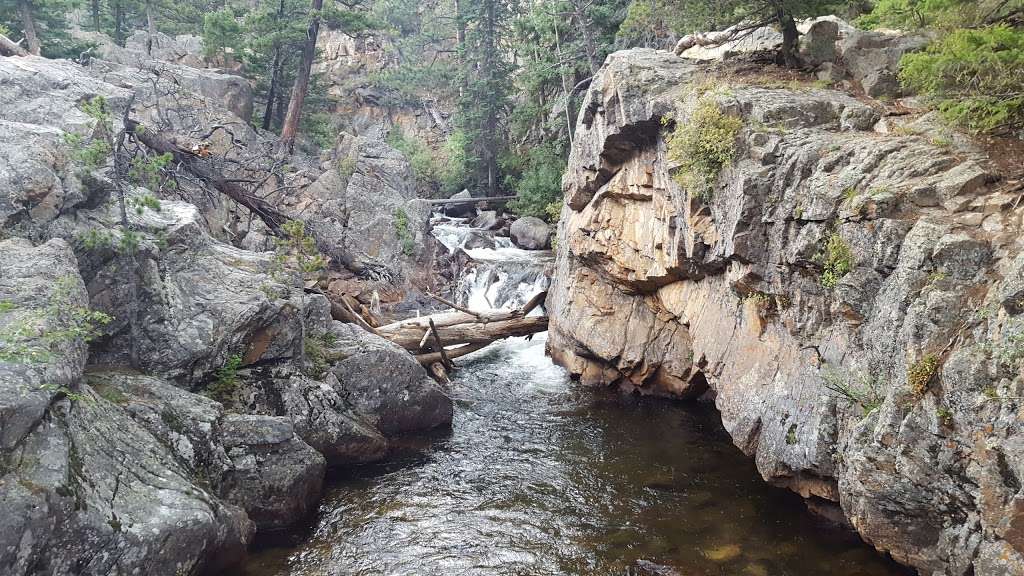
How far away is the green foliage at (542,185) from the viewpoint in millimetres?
29312

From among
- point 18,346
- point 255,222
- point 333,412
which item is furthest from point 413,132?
point 18,346

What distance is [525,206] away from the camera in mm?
30172

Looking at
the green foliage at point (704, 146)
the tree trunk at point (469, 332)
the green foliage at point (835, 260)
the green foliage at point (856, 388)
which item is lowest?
the tree trunk at point (469, 332)

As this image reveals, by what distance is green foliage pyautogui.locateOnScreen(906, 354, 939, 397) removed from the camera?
6.16 meters

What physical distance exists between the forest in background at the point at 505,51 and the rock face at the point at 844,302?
1.07m

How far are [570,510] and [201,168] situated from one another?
1217cm

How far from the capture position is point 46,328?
665cm

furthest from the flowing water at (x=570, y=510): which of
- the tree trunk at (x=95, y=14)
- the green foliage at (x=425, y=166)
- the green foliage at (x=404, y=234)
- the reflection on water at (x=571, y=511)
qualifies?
the tree trunk at (x=95, y=14)

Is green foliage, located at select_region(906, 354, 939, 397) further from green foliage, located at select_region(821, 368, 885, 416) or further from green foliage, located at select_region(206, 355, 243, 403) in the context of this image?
green foliage, located at select_region(206, 355, 243, 403)

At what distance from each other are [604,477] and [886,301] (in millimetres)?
5527

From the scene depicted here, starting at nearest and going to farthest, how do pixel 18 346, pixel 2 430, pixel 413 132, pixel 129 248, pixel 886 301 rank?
1. pixel 2 430
2. pixel 18 346
3. pixel 886 301
4. pixel 129 248
5. pixel 413 132

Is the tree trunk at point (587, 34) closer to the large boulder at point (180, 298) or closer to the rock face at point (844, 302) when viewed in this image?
the rock face at point (844, 302)

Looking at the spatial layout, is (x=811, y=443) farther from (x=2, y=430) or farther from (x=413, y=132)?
→ (x=413, y=132)

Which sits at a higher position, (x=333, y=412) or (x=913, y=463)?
(x=913, y=463)
